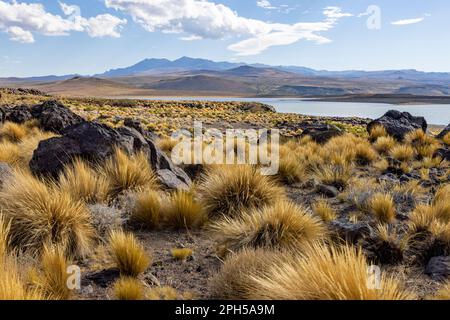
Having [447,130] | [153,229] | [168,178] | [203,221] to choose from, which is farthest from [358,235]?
[447,130]

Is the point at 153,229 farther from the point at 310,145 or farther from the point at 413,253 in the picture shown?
the point at 310,145

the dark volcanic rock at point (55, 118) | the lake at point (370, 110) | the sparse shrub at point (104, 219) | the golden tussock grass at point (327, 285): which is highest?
the dark volcanic rock at point (55, 118)

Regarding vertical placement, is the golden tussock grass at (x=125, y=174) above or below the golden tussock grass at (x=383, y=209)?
above

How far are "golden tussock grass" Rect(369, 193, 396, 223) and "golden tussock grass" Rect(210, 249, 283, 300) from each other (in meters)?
2.89

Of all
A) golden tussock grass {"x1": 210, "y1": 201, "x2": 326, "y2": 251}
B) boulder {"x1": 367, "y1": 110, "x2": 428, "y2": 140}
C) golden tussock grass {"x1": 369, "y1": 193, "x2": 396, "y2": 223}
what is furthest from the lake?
golden tussock grass {"x1": 210, "y1": 201, "x2": 326, "y2": 251}

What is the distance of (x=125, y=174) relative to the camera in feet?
22.4

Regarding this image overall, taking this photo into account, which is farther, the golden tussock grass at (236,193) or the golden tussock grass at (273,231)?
the golden tussock grass at (236,193)

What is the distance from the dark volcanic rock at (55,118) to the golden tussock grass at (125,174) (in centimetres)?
687

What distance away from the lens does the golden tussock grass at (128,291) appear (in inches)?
142

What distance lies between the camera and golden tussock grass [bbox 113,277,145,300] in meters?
3.61

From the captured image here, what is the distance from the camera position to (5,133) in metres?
12.9

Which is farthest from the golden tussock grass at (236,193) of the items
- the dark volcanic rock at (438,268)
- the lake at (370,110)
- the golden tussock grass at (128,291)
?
the lake at (370,110)

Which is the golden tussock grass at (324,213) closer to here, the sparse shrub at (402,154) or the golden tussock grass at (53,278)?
the golden tussock grass at (53,278)
